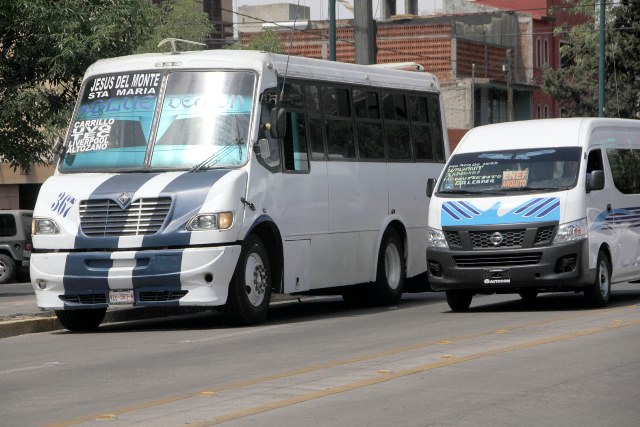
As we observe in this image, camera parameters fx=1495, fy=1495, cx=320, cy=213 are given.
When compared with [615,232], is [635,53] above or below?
above

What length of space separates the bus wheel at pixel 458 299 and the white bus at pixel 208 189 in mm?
1397

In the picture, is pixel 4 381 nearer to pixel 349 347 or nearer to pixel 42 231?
pixel 349 347

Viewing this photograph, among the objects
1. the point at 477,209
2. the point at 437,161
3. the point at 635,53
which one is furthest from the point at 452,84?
the point at 477,209

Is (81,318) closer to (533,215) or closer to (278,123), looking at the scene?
(278,123)

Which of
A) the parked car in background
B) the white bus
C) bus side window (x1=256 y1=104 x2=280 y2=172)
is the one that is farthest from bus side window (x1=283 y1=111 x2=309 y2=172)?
the parked car in background

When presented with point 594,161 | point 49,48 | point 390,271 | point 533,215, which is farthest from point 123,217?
point 49,48

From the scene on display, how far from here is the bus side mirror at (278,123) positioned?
16.5 metres

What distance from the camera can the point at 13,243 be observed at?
3588 cm

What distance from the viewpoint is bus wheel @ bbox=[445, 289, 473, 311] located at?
1806 cm

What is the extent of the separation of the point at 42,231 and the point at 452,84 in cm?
5137

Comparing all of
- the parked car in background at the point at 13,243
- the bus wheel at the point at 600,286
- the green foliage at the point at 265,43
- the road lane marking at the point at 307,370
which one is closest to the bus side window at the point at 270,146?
the road lane marking at the point at 307,370

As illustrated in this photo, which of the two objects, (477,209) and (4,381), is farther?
(477,209)

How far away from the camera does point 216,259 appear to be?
15656mm

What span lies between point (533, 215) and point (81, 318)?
528 centimetres
